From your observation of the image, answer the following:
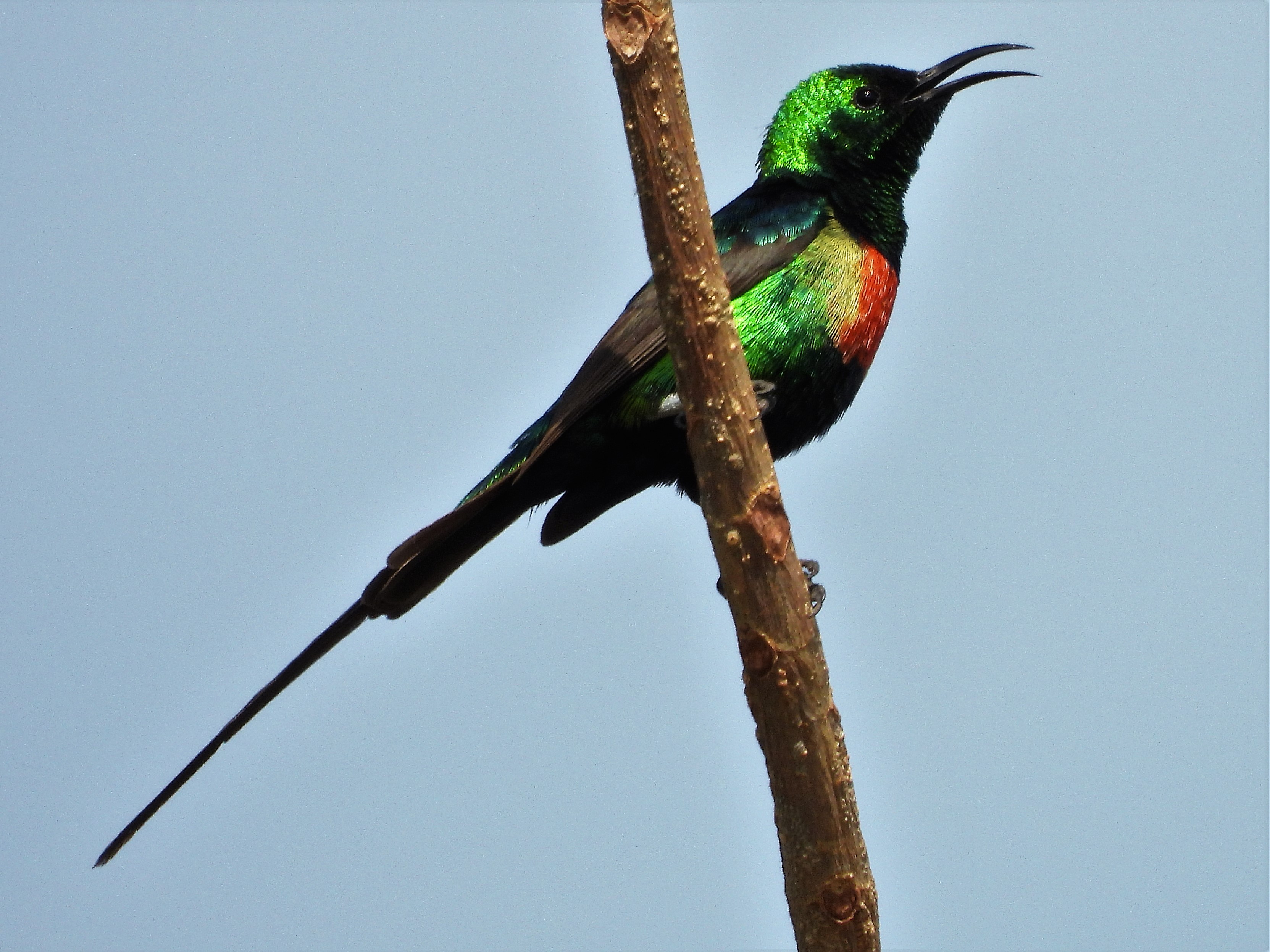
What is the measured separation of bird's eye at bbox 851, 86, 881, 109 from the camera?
5.91 m

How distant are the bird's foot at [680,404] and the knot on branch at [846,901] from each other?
1618mm

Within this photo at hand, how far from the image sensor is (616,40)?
363 cm

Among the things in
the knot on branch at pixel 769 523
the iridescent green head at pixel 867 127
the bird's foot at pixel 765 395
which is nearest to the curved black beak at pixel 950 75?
the iridescent green head at pixel 867 127

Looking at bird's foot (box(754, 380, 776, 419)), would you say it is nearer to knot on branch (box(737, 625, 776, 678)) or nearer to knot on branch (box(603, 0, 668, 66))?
knot on branch (box(737, 625, 776, 678))

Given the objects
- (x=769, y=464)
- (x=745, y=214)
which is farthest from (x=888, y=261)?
(x=769, y=464)

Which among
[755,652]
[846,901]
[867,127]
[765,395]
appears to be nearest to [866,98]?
[867,127]

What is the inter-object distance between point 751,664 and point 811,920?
30.2 inches

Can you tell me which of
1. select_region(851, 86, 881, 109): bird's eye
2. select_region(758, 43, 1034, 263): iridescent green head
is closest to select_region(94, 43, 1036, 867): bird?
select_region(758, 43, 1034, 263): iridescent green head

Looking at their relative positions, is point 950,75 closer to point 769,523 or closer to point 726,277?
point 726,277

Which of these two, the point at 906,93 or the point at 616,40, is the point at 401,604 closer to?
the point at 616,40

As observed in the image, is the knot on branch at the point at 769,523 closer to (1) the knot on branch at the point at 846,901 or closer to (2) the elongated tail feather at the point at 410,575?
(1) the knot on branch at the point at 846,901

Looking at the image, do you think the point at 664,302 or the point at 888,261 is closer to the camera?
the point at 664,302

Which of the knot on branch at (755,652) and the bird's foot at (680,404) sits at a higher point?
the bird's foot at (680,404)

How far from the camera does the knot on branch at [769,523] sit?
12.4 feet
